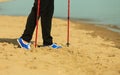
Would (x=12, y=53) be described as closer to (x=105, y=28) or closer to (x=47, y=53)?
(x=47, y=53)

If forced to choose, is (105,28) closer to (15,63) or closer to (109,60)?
(109,60)

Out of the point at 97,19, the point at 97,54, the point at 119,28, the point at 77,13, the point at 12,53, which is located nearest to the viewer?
the point at 12,53

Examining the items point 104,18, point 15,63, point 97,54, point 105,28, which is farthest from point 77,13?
point 15,63

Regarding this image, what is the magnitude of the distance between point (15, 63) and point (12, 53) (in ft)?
2.73

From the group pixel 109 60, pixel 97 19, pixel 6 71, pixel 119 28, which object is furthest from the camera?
pixel 97 19

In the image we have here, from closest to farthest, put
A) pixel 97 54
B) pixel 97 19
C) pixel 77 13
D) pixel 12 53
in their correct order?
pixel 12 53 < pixel 97 54 < pixel 97 19 < pixel 77 13

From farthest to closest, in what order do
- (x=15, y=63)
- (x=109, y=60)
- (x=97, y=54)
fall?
(x=97, y=54), (x=109, y=60), (x=15, y=63)

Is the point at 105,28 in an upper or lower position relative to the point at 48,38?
lower

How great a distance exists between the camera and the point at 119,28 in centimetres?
1870

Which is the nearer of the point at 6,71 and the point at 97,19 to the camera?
the point at 6,71

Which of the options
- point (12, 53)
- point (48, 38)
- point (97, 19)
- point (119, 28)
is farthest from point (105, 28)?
point (12, 53)

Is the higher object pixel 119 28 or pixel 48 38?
pixel 48 38

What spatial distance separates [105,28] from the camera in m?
18.8

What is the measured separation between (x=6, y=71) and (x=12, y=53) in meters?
1.39
